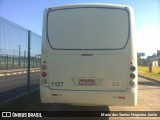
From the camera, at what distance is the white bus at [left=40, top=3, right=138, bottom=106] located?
838 centimetres

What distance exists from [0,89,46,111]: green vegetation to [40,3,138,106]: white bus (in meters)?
1.11

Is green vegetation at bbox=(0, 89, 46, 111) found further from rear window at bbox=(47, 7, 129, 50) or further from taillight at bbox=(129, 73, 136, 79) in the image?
taillight at bbox=(129, 73, 136, 79)

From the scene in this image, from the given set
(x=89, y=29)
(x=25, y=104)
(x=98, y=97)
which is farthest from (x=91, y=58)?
(x=25, y=104)

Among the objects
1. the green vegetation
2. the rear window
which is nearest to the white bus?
A: the rear window

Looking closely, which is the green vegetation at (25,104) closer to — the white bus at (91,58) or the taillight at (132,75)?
the white bus at (91,58)

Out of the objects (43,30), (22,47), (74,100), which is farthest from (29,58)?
(74,100)

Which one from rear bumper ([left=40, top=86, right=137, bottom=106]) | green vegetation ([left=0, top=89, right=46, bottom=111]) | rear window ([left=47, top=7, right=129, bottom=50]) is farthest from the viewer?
green vegetation ([left=0, top=89, right=46, bottom=111])

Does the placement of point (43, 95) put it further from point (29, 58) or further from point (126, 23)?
point (29, 58)

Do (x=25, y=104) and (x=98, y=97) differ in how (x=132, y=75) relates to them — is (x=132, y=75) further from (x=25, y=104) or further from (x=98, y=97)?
(x=25, y=104)

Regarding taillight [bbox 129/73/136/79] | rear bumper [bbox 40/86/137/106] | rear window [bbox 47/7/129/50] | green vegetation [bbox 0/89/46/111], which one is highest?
rear window [bbox 47/7/129/50]

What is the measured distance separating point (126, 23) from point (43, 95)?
2765 mm

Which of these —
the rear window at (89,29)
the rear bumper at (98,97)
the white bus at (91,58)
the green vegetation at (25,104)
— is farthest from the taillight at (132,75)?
the green vegetation at (25,104)

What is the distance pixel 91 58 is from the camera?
8484 mm

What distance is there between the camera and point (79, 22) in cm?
870
